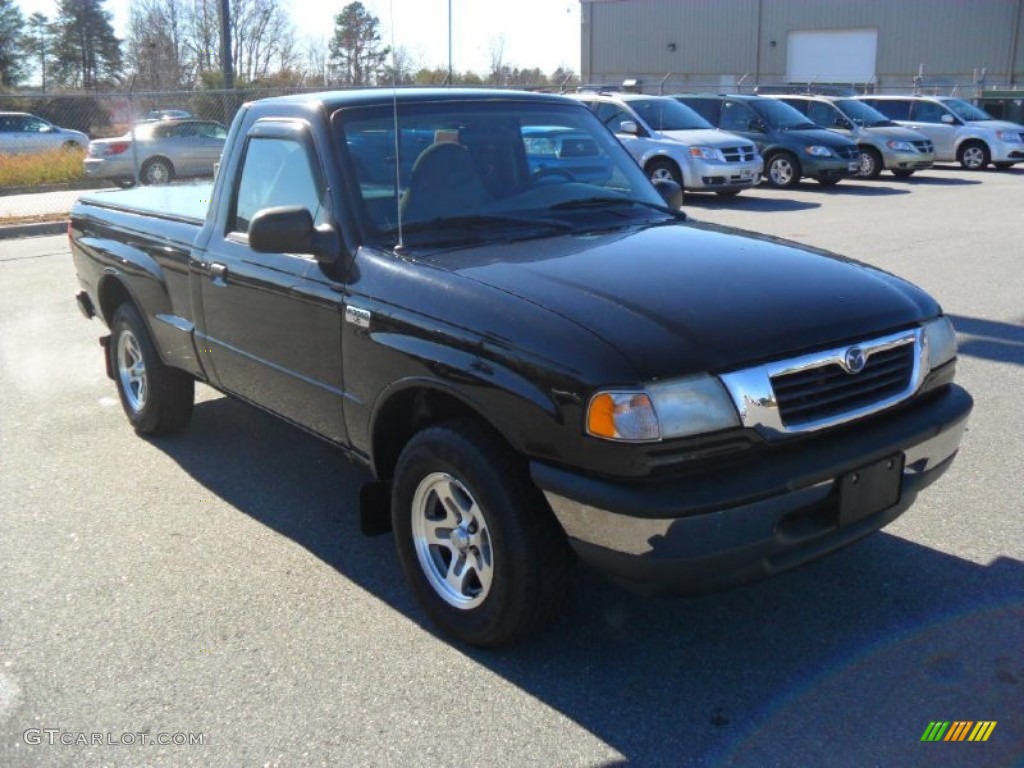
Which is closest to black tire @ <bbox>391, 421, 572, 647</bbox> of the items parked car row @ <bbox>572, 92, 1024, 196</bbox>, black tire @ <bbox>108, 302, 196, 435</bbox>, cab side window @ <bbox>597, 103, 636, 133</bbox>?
black tire @ <bbox>108, 302, 196, 435</bbox>

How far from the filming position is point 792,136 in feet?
63.2

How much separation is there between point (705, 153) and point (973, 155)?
33.8 ft

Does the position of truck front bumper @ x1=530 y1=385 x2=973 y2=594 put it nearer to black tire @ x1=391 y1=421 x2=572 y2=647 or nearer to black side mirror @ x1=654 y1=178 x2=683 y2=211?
black tire @ x1=391 y1=421 x2=572 y2=647

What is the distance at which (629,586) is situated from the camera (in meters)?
2.99

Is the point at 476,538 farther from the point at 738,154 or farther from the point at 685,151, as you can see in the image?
the point at 738,154

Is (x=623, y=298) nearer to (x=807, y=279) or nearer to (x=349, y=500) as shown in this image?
(x=807, y=279)

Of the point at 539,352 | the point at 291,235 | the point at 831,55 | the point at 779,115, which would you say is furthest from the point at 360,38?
the point at 831,55

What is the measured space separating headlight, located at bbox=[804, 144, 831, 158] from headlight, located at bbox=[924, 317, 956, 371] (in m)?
16.3

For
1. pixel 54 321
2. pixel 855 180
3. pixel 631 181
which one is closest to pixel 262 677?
pixel 631 181

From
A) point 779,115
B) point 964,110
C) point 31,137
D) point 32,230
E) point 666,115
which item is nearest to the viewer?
point 32,230

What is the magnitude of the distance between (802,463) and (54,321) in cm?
761

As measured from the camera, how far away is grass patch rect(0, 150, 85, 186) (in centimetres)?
2092

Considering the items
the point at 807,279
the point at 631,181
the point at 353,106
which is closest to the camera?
the point at 807,279

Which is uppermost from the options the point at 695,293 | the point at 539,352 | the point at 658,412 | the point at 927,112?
the point at 927,112
